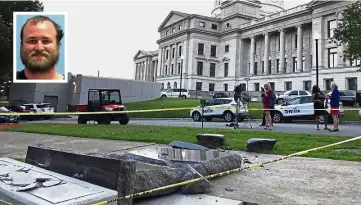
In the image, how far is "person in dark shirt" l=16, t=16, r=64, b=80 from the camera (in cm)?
1692

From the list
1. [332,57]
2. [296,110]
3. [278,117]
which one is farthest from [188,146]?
[332,57]

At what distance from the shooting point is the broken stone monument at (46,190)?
2617 millimetres

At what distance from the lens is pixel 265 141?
25.8 ft

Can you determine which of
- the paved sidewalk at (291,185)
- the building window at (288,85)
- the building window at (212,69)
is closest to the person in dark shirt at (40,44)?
the paved sidewalk at (291,185)

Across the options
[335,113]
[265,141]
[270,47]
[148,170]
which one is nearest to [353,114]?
[335,113]

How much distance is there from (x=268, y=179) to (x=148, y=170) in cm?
213

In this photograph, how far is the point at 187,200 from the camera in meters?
4.18

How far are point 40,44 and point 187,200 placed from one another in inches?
601

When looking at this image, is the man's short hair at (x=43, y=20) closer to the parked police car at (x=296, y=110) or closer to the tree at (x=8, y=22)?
the parked police car at (x=296, y=110)

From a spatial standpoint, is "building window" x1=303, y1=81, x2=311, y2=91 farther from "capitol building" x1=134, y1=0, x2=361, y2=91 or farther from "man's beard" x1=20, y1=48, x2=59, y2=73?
"man's beard" x1=20, y1=48, x2=59, y2=73

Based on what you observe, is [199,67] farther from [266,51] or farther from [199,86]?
[266,51]

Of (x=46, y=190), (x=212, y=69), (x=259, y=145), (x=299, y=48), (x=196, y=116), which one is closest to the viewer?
(x=46, y=190)

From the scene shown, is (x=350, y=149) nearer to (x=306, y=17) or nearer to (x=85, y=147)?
(x=85, y=147)

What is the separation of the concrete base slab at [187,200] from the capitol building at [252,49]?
189 feet
